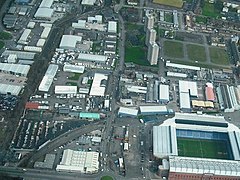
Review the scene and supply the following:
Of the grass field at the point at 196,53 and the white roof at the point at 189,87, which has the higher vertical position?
the grass field at the point at 196,53

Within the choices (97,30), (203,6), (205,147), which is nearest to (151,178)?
(205,147)

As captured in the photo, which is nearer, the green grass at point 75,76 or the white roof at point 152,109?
the white roof at point 152,109

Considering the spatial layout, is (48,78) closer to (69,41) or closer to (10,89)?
(10,89)

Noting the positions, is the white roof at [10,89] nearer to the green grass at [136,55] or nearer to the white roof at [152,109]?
the white roof at [152,109]

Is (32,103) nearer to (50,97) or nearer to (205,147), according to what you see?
(50,97)

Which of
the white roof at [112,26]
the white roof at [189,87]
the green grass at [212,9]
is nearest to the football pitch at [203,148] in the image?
the white roof at [189,87]

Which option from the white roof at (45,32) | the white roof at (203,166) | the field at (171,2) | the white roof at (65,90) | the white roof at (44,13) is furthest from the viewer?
the field at (171,2)

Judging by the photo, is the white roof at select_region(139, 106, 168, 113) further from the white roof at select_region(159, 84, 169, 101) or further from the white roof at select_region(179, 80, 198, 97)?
the white roof at select_region(179, 80, 198, 97)

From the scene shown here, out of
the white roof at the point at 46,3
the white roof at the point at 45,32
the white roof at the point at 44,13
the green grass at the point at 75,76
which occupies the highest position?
the white roof at the point at 46,3
